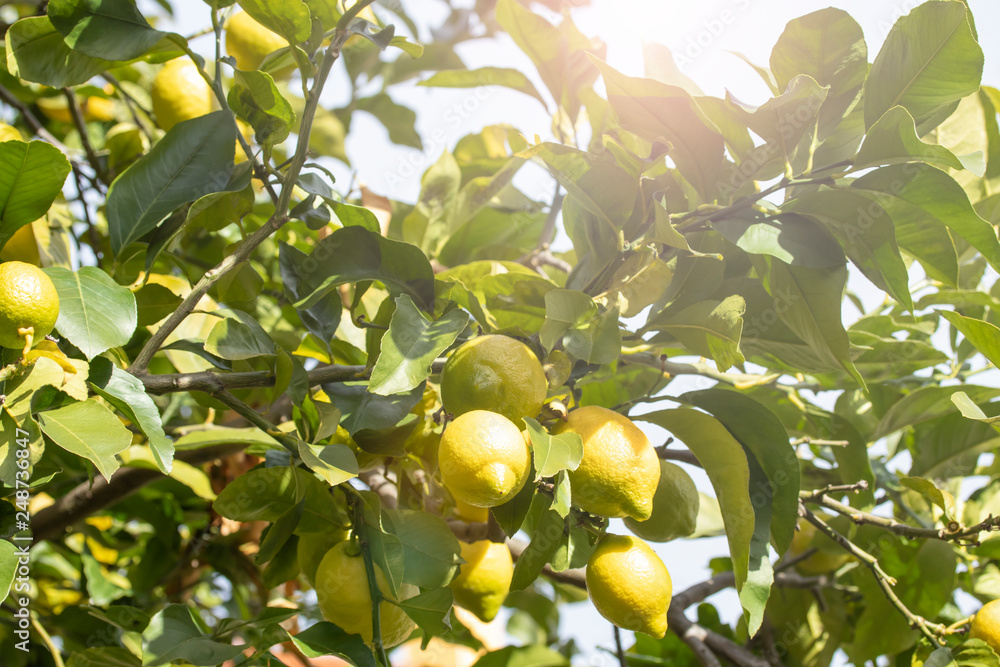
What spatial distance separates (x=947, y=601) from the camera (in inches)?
41.0

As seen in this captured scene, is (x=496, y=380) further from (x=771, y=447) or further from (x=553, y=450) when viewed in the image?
(x=771, y=447)

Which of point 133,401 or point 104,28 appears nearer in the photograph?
point 133,401

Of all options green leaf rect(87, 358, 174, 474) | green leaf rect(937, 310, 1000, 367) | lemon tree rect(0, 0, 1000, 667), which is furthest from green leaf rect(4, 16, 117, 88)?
green leaf rect(937, 310, 1000, 367)

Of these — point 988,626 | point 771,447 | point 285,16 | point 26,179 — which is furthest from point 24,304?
point 988,626

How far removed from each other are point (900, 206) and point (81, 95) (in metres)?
1.49

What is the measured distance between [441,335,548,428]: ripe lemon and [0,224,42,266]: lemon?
56cm

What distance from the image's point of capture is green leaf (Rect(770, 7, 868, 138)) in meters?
0.70

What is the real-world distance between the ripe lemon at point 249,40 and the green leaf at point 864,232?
82 centimetres

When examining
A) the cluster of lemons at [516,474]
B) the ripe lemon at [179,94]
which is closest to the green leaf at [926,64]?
the cluster of lemons at [516,474]

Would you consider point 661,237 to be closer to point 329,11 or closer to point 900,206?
point 900,206

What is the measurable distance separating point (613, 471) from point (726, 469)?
17 cm

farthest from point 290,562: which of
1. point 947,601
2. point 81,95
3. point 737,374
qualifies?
point 81,95

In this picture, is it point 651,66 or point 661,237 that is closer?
point 661,237

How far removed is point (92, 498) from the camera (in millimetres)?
1049
